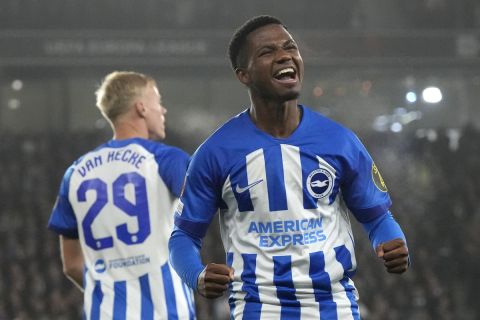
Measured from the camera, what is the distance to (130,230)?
3.21 metres

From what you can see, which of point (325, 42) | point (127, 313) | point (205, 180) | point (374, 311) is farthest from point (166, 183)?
point (325, 42)

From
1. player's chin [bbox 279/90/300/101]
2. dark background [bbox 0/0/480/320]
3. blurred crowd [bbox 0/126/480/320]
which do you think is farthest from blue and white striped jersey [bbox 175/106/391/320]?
dark background [bbox 0/0/480/320]

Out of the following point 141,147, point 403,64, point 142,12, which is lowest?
point 141,147

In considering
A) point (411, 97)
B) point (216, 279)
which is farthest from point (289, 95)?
point (411, 97)

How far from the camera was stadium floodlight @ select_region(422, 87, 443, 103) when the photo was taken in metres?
14.0

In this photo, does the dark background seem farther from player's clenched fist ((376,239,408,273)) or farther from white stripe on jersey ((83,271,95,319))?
player's clenched fist ((376,239,408,273))

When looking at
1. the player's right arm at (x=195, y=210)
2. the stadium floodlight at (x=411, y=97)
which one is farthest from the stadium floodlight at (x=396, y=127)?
the player's right arm at (x=195, y=210)

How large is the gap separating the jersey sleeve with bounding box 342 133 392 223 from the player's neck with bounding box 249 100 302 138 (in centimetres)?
17

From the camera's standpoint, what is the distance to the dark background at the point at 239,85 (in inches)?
523

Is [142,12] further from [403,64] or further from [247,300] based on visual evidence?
[247,300]

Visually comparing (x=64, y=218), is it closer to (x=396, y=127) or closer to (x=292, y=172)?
(x=292, y=172)

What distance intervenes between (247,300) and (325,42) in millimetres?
11541

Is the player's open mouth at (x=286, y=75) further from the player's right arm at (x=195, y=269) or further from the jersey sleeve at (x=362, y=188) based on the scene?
the player's right arm at (x=195, y=269)

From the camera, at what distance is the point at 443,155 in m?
13.8
